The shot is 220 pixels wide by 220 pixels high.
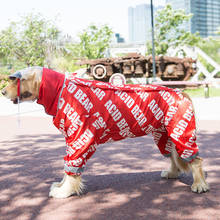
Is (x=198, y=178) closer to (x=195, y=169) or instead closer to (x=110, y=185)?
(x=195, y=169)

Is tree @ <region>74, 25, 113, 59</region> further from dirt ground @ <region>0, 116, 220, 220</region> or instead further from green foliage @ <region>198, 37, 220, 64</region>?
dirt ground @ <region>0, 116, 220, 220</region>

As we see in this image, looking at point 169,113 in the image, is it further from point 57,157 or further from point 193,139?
point 57,157

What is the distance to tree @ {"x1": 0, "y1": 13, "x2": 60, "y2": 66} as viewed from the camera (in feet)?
83.5

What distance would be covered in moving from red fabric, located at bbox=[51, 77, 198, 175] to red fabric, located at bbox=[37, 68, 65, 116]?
2.7 inches

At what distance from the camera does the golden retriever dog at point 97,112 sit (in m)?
3.01

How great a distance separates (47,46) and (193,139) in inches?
977

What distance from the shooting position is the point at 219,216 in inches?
106

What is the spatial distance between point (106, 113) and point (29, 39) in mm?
24425

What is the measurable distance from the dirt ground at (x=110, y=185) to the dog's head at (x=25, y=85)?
1145 mm

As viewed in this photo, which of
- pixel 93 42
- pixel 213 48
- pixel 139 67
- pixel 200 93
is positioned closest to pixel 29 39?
pixel 93 42

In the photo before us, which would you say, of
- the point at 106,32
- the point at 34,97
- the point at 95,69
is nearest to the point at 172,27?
the point at 106,32

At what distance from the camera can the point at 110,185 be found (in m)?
3.58

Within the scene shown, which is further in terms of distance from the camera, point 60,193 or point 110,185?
point 110,185

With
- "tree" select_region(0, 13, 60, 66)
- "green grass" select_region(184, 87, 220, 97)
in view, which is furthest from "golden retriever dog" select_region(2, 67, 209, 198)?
"tree" select_region(0, 13, 60, 66)
